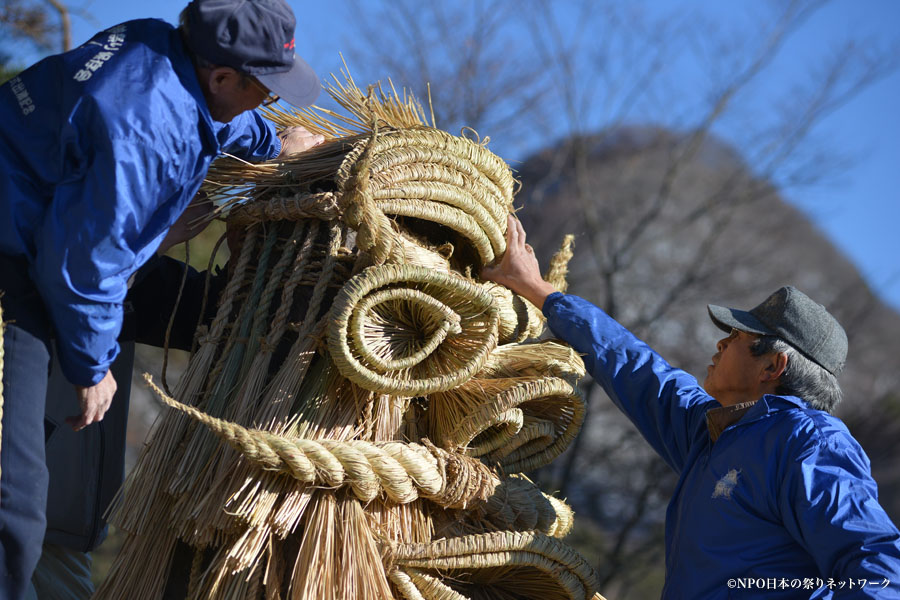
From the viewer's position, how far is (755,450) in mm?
2004

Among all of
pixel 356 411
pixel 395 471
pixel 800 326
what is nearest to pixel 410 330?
pixel 356 411

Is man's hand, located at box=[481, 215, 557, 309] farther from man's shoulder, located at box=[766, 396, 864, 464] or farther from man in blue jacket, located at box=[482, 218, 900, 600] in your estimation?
man's shoulder, located at box=[766, 396, 864, 464]

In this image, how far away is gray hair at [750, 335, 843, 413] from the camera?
224 centimetres

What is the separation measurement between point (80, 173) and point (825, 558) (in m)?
1.63

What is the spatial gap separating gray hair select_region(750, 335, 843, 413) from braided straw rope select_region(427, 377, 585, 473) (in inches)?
20.5

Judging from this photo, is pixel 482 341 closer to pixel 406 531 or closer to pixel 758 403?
pixel 406 531

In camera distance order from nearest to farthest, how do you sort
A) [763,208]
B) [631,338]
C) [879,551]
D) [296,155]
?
[879,551], [296,155], [631,338], [763,208]

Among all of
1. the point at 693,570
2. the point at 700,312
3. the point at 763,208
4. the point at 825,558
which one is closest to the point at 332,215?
the point at 693,570

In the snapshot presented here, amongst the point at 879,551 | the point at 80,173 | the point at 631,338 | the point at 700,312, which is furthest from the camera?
the point at 700,312

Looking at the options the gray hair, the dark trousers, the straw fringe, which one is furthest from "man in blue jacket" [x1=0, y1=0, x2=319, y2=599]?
the gray hair

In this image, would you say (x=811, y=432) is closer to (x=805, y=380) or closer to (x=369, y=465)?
(x=805, y=380)

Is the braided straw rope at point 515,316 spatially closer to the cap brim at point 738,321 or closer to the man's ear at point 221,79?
the cap brim at point 738,321

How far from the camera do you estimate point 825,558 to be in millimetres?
1797

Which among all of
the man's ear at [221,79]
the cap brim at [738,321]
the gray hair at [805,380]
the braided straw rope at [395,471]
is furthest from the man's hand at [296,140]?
the gray hair at [805,380]
